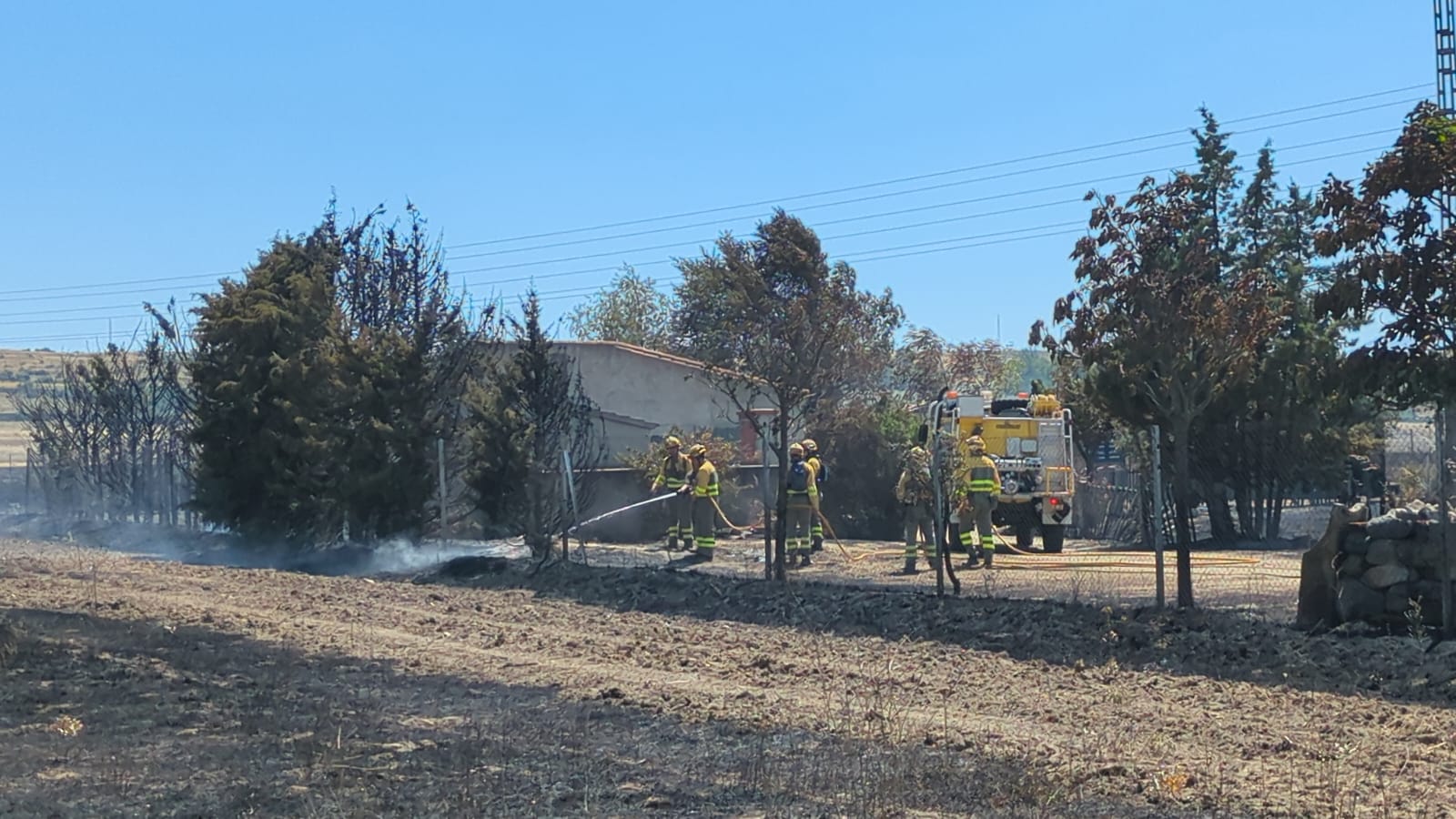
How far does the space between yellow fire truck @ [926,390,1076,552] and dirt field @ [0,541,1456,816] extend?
10.4 m

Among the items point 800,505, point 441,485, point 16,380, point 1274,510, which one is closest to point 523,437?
point 441,485

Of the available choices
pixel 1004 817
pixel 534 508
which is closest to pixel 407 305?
pixel 534 508

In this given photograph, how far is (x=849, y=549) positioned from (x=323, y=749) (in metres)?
17.6

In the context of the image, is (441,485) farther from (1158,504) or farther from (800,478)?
(1158,504)

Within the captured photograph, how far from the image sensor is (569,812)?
7328 millimetres

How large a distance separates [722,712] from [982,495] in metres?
11.3

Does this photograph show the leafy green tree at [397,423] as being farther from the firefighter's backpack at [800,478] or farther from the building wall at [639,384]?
the building wall at [639,384]

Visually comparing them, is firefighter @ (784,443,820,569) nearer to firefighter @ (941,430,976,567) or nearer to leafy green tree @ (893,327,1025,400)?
firefighter @ (941,430,976,567)

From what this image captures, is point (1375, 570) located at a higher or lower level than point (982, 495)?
lower

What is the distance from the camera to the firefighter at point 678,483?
23.3 meters

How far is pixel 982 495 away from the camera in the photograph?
68.3 ft

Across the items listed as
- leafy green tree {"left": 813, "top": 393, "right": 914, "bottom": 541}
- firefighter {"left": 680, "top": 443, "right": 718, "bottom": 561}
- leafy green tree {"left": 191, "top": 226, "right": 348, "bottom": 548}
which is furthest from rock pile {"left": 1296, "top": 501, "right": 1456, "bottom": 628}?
leafy green tree {"left": 813, "top": 393, "right": 914, "bottom": 541}

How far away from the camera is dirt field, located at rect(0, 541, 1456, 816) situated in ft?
25.1

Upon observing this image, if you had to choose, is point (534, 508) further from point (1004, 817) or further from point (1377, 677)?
point (1004, 817)
